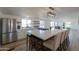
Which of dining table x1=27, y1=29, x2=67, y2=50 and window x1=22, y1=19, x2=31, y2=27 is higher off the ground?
window x1=22, y1=19, x2=31, y2=27

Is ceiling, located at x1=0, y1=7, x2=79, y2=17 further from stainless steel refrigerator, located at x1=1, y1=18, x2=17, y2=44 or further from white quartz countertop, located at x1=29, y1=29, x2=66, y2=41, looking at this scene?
white quartz countertop, located at x1=29, y1=29, x2=66, y2=41

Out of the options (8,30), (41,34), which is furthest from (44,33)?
(8,30)

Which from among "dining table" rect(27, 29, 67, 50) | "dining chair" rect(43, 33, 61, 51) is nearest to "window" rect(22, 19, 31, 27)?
"dining table" rect(27, 29, 67, 50)

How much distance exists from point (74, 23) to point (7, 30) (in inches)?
47.6

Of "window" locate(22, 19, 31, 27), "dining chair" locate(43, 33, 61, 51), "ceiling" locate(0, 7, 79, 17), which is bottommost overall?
"dining chair" locate(43, 33, 61, 51)

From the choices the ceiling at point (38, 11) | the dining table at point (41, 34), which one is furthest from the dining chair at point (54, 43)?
the ceiling at point (38, 11)

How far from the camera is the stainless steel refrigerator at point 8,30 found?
2412 mm

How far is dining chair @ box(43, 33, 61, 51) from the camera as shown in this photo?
2.49m

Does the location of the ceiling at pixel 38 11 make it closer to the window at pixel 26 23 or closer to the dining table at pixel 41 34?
the window at pixel 26 23

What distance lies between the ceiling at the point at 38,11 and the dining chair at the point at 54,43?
0.40 meters

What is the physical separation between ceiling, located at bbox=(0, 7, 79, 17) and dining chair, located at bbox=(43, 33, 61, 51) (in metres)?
0.40

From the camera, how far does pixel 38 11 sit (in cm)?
247
